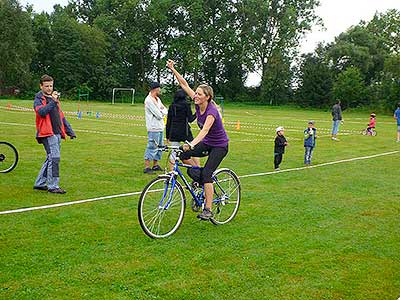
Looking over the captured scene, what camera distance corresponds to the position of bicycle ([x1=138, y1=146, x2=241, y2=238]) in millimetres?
5988

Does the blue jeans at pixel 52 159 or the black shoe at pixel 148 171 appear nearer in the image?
the blue jeans at pixel 52 159

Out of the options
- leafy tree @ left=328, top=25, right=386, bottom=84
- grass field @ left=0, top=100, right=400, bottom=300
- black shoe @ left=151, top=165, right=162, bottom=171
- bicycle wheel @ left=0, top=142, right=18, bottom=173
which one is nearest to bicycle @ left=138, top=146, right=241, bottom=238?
grass field @ left=0, top=100, right=400, bottom=300

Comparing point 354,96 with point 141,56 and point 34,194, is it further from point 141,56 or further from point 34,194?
point 34,194

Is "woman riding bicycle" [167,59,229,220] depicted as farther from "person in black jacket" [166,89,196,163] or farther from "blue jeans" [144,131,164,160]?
"blue jeans" [144,131,164,160]

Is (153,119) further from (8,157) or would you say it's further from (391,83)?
(391,83)

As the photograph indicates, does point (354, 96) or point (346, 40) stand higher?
point (346, 40)

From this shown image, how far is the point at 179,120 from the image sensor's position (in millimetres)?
9797

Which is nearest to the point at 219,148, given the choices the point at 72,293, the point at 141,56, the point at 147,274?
the point at 147,274

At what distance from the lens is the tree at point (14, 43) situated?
63.7 m

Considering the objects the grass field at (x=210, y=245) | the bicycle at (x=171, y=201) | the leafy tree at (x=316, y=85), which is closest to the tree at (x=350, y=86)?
the leafy tree at (x=316, y=85)

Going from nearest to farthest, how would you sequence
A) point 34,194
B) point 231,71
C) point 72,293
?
point 72,293
point 34,194
point 231,71

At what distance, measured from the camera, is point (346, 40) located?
6794 centimetres

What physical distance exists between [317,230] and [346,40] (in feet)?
216

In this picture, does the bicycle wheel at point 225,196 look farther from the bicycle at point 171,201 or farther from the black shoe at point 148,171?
the black shoe at point 148,171
